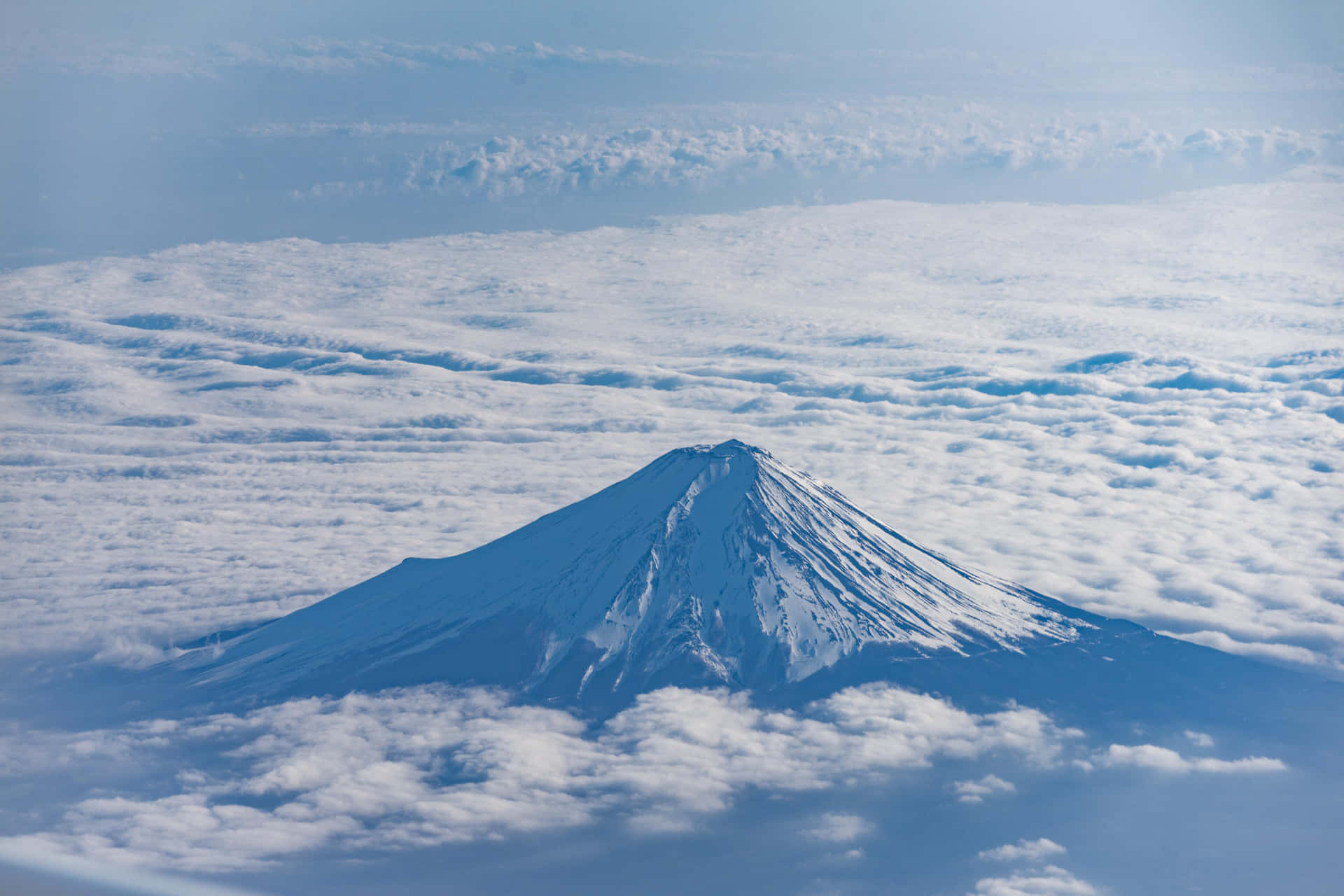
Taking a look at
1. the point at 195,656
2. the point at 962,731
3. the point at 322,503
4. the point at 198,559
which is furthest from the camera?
the point at 322,503

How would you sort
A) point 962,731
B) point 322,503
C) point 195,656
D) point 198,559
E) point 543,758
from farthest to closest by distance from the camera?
1. point 322,503
2. point 198,559
3. point 195,656
4. point 962,731
5. point 543,758

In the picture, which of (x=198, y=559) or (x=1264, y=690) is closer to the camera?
(x=1264, y=690)

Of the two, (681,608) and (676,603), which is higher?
(676,603)

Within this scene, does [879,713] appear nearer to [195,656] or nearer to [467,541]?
[195,656]

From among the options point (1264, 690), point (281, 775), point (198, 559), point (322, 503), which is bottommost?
point (281, 775)

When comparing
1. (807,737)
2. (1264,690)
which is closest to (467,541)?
(807,737)

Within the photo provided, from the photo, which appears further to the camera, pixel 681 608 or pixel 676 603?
pixel 676 603

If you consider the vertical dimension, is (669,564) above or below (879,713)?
above

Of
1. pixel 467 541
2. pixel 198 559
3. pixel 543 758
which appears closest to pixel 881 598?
pixel 543 758
